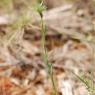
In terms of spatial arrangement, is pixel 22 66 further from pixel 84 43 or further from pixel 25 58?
pixel 84 43

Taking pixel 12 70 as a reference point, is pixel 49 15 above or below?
above

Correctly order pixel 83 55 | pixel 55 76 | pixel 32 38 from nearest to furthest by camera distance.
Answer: pixel 55 76 → pixel 83 55 → pixel 32 38

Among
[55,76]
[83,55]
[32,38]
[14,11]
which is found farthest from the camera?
[14,11]

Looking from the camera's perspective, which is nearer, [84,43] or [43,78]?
[43,78]

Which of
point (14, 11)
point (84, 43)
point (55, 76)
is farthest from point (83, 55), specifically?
point (14, 11)

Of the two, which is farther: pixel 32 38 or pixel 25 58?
pixel 32 38

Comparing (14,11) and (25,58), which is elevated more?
(14,11)

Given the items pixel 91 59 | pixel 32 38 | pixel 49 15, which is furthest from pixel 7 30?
pixel 91 59

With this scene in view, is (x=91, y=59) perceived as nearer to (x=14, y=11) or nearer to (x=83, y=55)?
(x=83, y=55)

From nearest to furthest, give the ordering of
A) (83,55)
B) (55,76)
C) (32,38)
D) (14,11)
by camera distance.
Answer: (55,76) → (83,55) → (32,38) → (14,11)
